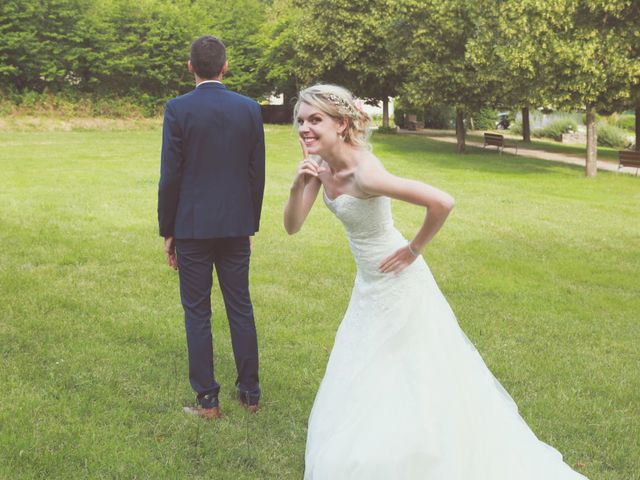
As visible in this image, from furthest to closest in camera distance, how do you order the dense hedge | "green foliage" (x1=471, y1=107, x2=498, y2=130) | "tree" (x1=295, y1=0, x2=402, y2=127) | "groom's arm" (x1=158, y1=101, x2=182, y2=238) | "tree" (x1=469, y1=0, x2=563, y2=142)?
"green foliage" (x1=471, y1=107, x2=498, y2=130)
the dense hedge
"tree" (x1=295, y1=0, x2=402, y2=127)
"tree" (x1=469, y1=0, x2=563, y2=142)
"groom's arm" (x1=158, y1=101, x2=182, y2=238)

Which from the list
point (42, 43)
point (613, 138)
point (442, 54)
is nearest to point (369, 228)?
point (442, 54)

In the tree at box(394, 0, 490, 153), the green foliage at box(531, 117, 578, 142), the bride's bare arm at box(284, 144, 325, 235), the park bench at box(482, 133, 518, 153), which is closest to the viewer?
the bride's bare arm at box(284, 144, 325, 235)

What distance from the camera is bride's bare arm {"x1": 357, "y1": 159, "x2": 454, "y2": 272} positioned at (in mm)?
3842

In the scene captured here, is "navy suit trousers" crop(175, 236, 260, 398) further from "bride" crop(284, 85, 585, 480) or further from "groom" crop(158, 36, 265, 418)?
"bride" crop(284, 85, 585, 480)

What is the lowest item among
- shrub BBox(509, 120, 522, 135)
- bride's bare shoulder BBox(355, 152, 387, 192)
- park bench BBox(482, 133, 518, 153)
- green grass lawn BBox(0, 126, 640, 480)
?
green grass lawn BBox(0, 126, 640, 480)

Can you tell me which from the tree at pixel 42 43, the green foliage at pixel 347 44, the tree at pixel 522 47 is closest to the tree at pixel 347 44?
the green foliage at pixel 347 44

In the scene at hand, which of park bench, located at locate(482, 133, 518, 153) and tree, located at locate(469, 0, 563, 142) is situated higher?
tree, located at locate(469, 0, 563, 142)

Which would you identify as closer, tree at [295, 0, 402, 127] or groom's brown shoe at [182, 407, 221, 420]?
groom's brown shoe at [182, 407, 221, 420]

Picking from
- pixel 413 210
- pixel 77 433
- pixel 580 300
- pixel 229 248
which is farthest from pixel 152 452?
pixel 413 210

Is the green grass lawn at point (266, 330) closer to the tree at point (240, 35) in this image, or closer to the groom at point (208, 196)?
the groom at point (208, 196)

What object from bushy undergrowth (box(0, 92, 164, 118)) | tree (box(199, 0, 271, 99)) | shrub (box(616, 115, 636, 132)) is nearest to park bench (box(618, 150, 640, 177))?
tree (box(199, 0, 271, 99))

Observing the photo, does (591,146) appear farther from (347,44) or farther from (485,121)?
(485,121)

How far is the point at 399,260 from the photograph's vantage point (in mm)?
4215

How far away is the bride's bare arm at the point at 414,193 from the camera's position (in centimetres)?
384
